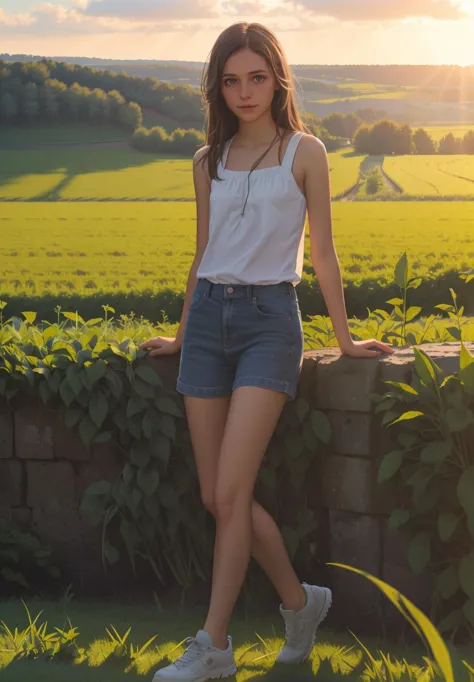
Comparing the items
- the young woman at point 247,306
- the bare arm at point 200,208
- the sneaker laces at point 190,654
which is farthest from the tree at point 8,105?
the sneaker laces at point 190,654

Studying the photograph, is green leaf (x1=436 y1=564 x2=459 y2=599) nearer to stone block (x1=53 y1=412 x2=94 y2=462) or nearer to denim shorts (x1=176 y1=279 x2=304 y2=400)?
denim shorts (x1=176 y1=279 x2=304 y2=400)

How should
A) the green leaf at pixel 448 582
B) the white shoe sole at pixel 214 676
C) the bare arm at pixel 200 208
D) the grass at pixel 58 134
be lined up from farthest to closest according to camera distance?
the grass at pixel 58 134, the green leaf at pixel 448 582, the bare arm at pixel 200 208, the white shoe sole at pixel 214 676

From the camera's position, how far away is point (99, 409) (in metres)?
4.05

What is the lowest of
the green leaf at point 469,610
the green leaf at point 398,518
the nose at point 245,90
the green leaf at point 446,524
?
the green leaf at point 469,610

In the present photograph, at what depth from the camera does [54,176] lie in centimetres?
4103

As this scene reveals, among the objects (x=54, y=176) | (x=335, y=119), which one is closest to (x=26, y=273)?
(x=335, y=119)

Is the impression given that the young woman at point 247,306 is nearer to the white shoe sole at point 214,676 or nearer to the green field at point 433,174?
the white shoe sole at point 214,676

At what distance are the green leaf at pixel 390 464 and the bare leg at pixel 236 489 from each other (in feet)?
1.78

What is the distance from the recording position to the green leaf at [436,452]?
345cm

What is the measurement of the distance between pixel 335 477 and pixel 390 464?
0.36 meters

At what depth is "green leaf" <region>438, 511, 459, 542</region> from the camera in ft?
11.4

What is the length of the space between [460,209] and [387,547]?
97.0 feet

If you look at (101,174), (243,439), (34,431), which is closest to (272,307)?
(243,439)

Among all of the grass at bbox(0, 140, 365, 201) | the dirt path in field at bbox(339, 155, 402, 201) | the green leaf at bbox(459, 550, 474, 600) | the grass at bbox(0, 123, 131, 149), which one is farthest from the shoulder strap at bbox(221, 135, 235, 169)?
the grass at bbox(0, 123, 131, 149)
